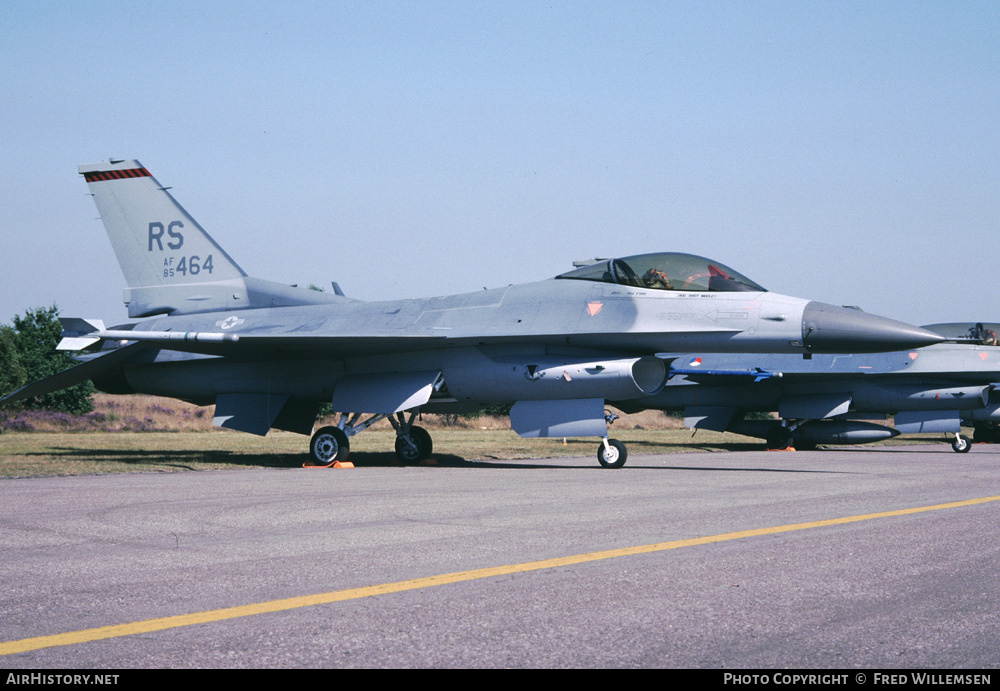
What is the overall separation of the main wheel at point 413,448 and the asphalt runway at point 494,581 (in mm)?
7467

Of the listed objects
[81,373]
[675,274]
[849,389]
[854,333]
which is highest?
[675,274]

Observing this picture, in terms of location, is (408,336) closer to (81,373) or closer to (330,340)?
(330,340)

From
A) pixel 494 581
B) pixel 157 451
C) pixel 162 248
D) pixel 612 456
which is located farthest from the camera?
pixel 157 451

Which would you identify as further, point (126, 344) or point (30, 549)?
point (126, 344)

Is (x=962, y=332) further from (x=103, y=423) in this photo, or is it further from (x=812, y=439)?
(x=103, y=423)

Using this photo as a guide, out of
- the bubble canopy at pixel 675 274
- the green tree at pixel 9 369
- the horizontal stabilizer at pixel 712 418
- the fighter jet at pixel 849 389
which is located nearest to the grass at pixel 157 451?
the horizontal stabilizer at pixel 712 418

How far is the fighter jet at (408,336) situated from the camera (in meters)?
13.6

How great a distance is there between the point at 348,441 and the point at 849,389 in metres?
15.4

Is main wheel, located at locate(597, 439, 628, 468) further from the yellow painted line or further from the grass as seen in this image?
the yellow painted line

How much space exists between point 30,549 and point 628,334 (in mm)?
9617

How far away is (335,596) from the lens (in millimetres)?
4199

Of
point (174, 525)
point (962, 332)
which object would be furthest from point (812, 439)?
point (174, 525)

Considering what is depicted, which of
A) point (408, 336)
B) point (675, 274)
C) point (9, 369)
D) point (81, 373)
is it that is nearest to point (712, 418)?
point (675, 274)

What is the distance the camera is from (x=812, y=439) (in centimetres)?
2528
